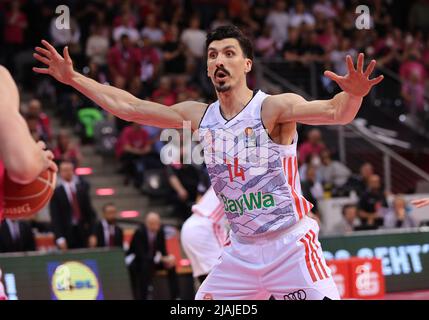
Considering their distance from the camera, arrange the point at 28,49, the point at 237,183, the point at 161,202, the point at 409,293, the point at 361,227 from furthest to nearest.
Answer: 1. the point at 28,49
2. the point at 161,202
3. the point at 361,227
4. the point at 409,293
5. the point at 237,183

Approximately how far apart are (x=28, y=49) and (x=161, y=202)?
4420 mm

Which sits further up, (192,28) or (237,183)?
(192,28)

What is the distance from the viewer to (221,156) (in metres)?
7.12

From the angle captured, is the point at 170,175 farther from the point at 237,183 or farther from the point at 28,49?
the point at 237,183

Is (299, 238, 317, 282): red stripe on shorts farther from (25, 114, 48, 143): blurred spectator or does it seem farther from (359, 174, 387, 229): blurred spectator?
(359, 174, 387, 229): blurred spectator

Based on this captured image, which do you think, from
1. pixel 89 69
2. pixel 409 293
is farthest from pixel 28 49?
pixel 409 293

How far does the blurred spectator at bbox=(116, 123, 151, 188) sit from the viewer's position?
17.3 metres

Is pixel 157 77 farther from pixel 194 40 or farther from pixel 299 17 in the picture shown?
pixel 299 17

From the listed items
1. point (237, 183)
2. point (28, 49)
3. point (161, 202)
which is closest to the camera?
point (237, 183)

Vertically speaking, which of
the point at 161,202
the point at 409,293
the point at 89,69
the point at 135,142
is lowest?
the point at 409,293

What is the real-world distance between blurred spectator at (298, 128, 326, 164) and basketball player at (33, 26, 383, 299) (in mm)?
10789

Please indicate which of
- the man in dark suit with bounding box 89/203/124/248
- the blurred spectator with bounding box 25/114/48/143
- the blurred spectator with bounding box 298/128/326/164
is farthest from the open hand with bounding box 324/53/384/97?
the blurred spectator with bounding box 298/128/326/164

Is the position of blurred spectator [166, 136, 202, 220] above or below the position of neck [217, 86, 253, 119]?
below

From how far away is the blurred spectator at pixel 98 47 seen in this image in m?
18.8
